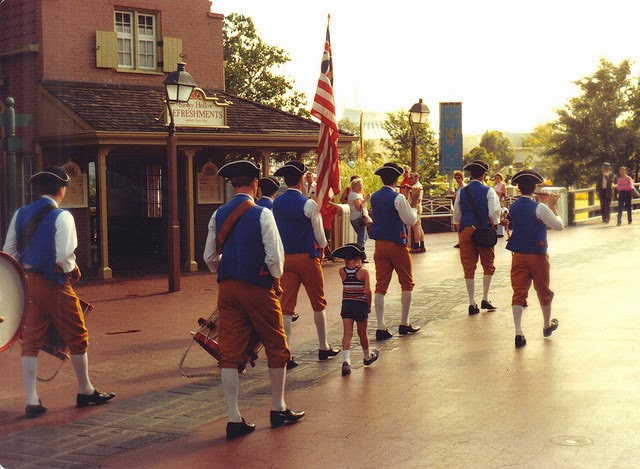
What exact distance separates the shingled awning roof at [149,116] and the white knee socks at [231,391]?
428 inches

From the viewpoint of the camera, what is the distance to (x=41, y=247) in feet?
25.4

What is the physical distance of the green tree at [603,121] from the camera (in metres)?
63.7

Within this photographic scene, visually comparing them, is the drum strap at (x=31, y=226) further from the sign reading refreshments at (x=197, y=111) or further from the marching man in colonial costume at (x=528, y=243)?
the sign reading refreshments at (x=197, y=111)

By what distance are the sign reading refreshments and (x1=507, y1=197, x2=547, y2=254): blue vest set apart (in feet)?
30.6

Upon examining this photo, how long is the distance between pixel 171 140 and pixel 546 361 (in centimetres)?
828

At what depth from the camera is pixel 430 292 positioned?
1494 centimetres

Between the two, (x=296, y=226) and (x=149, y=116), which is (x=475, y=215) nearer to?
(x=296, y=226)

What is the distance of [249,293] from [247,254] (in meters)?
0.28

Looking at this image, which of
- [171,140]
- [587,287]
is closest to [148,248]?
[171,140]

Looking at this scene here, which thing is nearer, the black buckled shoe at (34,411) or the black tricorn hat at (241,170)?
the black tricorn hat at (241,170)

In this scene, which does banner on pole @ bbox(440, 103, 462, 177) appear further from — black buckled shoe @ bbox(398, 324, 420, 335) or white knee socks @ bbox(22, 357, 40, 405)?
white knee socks @ bbox(22, 357, 40, 405)

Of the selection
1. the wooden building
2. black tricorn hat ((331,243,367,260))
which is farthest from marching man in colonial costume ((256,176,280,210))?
the wooden building

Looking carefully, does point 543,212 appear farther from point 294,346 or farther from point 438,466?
point 438,466

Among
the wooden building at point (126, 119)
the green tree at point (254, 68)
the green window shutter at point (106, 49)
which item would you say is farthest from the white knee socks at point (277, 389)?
the green tree at point (254, 68)
